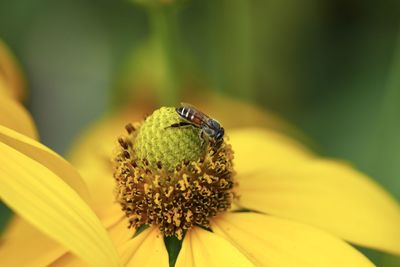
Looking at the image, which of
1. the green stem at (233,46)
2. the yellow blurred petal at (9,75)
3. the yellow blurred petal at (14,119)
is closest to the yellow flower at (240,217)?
the yellow blurred petal at (14,119)

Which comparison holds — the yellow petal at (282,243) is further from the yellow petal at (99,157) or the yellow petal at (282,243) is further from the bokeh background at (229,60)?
the bokeh background at (229,60)

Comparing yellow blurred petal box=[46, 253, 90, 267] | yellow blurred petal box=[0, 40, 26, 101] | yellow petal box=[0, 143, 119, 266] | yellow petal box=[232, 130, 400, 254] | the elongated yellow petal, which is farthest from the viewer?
yellow blurred petal box=[0, 40, 26, 101]

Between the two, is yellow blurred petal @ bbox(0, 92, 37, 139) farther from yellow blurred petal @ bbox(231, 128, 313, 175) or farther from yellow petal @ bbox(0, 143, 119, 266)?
yellow blurred petal @ bbox(231, 128, 313, 175)

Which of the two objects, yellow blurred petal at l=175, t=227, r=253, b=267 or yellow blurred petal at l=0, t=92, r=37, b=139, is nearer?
yellow blurred petal at l=175, t=227, r=253, b=267

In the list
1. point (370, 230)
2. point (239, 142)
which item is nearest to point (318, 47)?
point (239, 142)

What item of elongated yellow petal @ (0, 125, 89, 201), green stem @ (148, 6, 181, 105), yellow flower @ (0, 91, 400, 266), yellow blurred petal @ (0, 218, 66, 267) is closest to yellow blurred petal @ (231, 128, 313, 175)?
yellow flower @ (0, 91, 400, 266)
